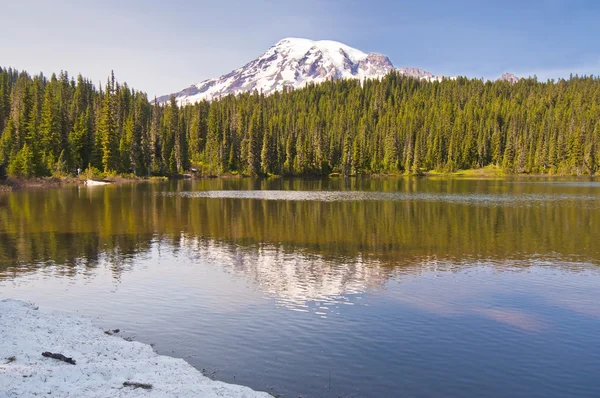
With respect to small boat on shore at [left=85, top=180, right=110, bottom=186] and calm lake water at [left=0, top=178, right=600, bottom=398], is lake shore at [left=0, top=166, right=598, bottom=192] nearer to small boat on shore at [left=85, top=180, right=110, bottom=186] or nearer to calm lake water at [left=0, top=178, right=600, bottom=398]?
small boat on shore at [left=85, top=180, right=110, bottom=186]

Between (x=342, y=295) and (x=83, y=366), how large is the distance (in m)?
12.7

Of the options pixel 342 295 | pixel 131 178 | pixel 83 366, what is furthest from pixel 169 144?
pixel 83 366

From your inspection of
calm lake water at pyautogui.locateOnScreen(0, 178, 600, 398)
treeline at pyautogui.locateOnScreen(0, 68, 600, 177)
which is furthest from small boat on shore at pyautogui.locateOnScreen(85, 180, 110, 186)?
calm lake water at pyautogui.locateOnScreen(0, 178, 600, 398)

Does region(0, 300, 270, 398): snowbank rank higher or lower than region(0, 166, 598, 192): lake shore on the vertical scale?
lower

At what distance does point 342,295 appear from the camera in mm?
22172

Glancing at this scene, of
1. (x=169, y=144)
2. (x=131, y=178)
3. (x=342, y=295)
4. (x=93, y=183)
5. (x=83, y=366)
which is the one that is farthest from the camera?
(x=169, y=144)

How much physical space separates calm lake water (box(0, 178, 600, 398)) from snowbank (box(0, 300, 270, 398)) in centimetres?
135

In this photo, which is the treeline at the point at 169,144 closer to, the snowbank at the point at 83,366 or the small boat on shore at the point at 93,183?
the small boat on shore at the point at 93,183

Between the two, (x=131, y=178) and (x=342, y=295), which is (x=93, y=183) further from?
(x=342, y=295)

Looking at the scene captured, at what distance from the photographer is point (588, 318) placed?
62.6ft

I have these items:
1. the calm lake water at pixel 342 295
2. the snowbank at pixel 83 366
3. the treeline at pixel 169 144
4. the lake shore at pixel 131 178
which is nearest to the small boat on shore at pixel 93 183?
the lake shore at pixel 131 178

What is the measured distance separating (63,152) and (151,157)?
30.6 metres

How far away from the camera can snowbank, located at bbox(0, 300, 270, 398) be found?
425 inches

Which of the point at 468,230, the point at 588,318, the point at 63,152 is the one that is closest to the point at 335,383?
the point at 588,318
